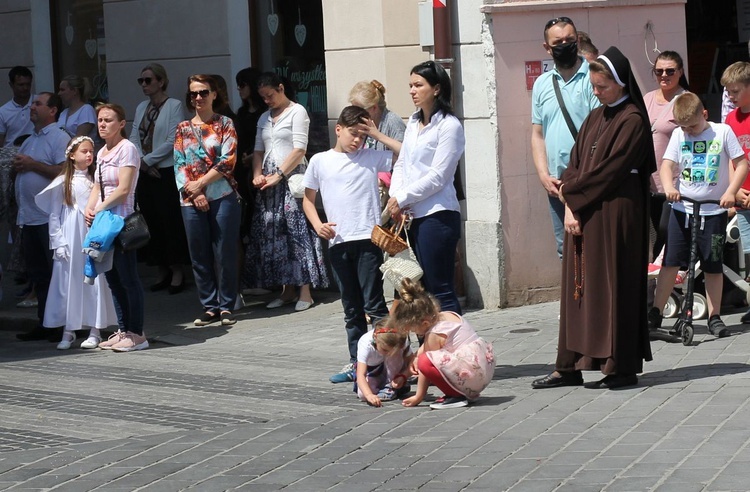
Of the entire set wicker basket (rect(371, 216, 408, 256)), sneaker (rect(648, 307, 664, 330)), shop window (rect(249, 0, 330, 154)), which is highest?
shop window (rect(249, 0, 330, 154))

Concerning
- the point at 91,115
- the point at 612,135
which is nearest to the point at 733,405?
the point at 612,135

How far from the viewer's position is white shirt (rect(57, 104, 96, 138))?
524 inches

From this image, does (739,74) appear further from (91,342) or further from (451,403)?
(91,342)

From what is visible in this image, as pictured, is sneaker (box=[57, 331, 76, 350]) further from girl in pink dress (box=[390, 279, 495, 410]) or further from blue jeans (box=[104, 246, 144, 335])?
girl in pink dress (box=[390, 279, 495, 410])

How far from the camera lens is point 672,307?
1044cm

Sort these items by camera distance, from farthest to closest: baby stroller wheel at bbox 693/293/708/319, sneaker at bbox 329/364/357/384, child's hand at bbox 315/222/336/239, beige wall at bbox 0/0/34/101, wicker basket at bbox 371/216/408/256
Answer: beige wall at bbox 0/0/34/101, baby stroller wheel at bbox 693/293/708/319, sneaker at bbox 329/364/357/384, child's hand at bbox 315/222/336/239, wicker basket at bbox 371/216/408/256

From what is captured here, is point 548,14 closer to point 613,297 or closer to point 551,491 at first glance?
point 613,297

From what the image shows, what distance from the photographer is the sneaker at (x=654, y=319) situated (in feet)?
31.9

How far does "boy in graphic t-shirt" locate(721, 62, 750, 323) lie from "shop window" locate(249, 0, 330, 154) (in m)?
3.98

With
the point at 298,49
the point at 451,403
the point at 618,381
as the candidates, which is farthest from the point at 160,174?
the point at 618,381

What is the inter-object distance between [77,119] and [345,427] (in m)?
6.92

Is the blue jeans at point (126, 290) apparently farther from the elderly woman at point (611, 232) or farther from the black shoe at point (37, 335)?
the elderly woman at point (611, 232)

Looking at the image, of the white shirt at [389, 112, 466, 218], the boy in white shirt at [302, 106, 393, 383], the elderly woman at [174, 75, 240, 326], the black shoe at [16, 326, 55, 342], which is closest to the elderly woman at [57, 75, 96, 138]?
the elderly woman at [174, 75, 240, 326]

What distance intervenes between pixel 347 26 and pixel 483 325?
3.07 m
